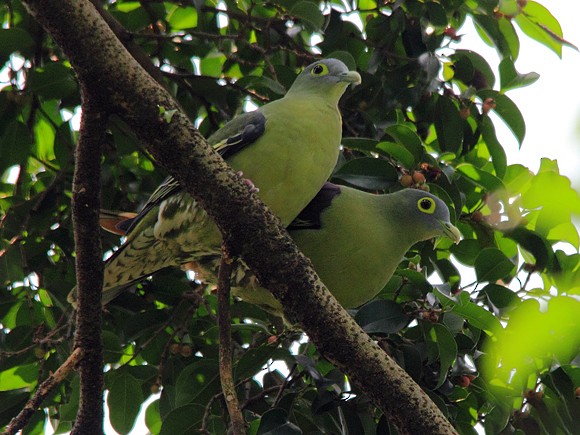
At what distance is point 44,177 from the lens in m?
3.62

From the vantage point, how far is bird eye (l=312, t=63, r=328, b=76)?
11.0ft

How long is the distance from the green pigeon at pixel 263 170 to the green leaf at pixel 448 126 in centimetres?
39

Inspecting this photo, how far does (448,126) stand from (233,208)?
131 cm

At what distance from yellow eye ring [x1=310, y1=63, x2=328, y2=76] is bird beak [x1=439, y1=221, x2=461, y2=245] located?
31.3 inches

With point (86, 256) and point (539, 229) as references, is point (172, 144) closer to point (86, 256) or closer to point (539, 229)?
point (86, 256)

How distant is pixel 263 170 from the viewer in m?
→ 3.04

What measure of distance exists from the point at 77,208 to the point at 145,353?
1.17 metres

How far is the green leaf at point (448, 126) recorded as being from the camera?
3373mm

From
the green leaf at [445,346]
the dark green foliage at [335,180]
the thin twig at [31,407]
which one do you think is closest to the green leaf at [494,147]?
the dark green foliage at [335,180]

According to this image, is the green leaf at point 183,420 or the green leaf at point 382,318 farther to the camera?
the green leaf at point 183,420

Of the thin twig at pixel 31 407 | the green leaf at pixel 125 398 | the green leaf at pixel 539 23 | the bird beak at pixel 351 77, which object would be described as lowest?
the green leaf at pixel 125 398

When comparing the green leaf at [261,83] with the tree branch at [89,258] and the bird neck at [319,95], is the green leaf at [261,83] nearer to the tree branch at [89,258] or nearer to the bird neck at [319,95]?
the bird neck at [319,95]

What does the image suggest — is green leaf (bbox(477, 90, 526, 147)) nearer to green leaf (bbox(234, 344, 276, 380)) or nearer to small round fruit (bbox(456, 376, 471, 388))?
small round fruit (bbox(456, 376, 471, 388))

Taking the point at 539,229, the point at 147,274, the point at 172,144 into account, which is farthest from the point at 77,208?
the point at 539,229
